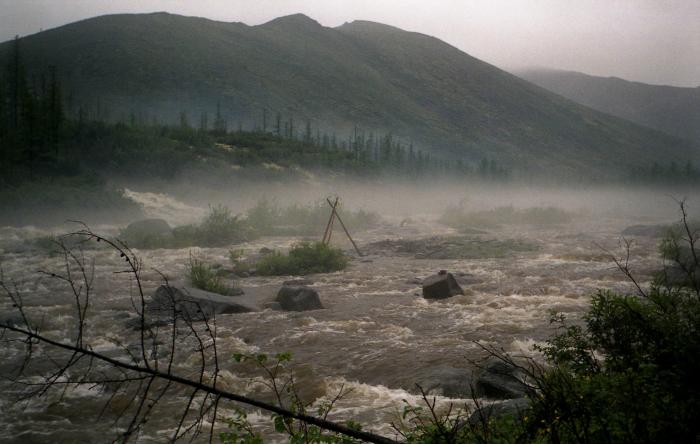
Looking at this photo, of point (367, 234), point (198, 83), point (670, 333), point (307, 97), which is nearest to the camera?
point (670, 333)

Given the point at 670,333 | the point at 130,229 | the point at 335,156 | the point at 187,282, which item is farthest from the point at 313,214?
the point at 335,156

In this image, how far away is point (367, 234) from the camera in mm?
29172

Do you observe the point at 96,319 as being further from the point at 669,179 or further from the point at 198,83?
the point at 198,83

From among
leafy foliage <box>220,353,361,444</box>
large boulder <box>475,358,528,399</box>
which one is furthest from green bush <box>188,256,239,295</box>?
large boulder <box>475,358,528,399</box>

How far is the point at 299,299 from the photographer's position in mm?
12164

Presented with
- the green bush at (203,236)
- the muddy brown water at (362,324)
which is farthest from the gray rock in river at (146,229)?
the muddy brown water at (362,324)

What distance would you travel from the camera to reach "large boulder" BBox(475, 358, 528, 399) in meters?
6.57

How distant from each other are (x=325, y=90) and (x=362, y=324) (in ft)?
469

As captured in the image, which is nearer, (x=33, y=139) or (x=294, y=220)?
(x=294, y=220)

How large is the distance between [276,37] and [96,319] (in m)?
172

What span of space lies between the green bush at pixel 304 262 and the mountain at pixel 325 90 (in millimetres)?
83705

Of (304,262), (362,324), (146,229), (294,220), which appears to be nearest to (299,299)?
(362,324)

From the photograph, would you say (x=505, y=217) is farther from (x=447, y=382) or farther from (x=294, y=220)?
(x=447, y=382)

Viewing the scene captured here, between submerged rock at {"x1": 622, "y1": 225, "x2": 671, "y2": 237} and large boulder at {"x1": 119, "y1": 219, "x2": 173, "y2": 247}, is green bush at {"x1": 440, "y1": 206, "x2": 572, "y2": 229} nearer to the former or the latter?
submerged rock at {"x1": 622, "y1": 225, "x2": 671, "y2": 237}
